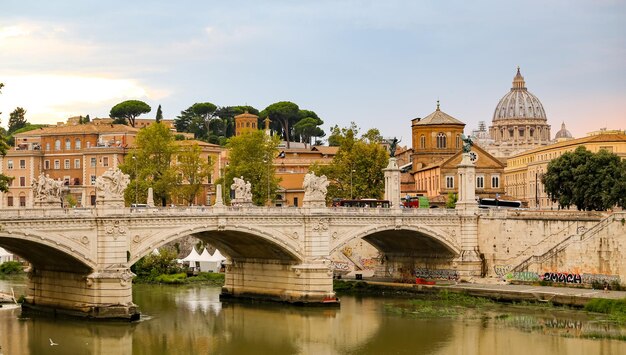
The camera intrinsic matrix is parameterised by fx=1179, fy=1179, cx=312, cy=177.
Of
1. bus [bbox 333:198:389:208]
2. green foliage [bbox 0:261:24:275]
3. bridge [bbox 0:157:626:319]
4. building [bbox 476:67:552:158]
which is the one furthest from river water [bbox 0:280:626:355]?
building [bbox 476:67:552:158]

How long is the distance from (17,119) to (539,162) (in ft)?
189

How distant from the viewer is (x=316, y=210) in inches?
2184

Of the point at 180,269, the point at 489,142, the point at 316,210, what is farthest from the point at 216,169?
the point at 489,142

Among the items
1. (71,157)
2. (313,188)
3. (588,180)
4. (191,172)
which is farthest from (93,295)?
(71,157)

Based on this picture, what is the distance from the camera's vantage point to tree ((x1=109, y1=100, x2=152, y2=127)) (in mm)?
119000

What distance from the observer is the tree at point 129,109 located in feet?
390

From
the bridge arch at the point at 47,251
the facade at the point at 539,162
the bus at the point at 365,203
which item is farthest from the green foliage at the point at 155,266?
the facade at the point at 539,162

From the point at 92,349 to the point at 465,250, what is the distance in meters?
24.3

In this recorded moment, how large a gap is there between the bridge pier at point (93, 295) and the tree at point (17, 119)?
272 ft

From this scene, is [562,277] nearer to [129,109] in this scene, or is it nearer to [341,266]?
[341,266]

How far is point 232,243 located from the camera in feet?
188

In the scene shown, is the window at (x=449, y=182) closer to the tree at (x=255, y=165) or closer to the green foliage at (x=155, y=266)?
the tree at (x=255, y=165)

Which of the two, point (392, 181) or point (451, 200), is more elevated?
point (392, 181)

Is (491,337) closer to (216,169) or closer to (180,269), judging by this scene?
(180,269)
